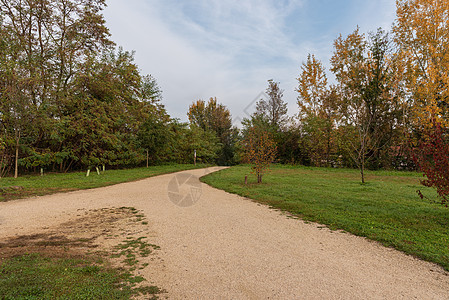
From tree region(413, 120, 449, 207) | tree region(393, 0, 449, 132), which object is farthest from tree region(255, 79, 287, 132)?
Result: tree region(413, 120, 449, 207)

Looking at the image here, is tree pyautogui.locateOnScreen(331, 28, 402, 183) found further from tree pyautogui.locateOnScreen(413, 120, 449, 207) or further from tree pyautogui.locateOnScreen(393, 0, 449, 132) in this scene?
tree pyautogui.locateOnScreen(413, 120, 449, 207)

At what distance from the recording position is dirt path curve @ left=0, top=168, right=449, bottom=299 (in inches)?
103

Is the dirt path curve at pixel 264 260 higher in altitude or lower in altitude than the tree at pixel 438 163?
lower

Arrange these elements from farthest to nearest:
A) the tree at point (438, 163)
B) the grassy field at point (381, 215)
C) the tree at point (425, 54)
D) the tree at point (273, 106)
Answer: the tree at point (273, 106) < the tree at point (425, 54) < the tree at point (438, 163) < the grassy field at point (381, 215)

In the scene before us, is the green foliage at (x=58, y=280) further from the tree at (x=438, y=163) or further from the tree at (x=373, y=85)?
the tree at (x=373, y=85)

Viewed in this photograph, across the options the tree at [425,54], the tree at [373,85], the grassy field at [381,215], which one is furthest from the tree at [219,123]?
the grassy field at [381,215]

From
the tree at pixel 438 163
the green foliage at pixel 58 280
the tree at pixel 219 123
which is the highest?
the tree at pixel 219 123

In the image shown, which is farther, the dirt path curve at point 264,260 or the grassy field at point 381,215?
the grassy field at point 381,215

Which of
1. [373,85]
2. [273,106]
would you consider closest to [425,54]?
[373,85]

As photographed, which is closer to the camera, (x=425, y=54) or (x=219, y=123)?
(x=425, y=54)

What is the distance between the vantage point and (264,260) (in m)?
3.40

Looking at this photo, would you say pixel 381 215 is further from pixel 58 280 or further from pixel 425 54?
pixel 425 54

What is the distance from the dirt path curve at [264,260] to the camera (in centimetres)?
262

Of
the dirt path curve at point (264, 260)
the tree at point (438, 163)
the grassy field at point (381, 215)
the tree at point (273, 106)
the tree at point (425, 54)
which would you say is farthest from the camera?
the tree at point (273, 106)
